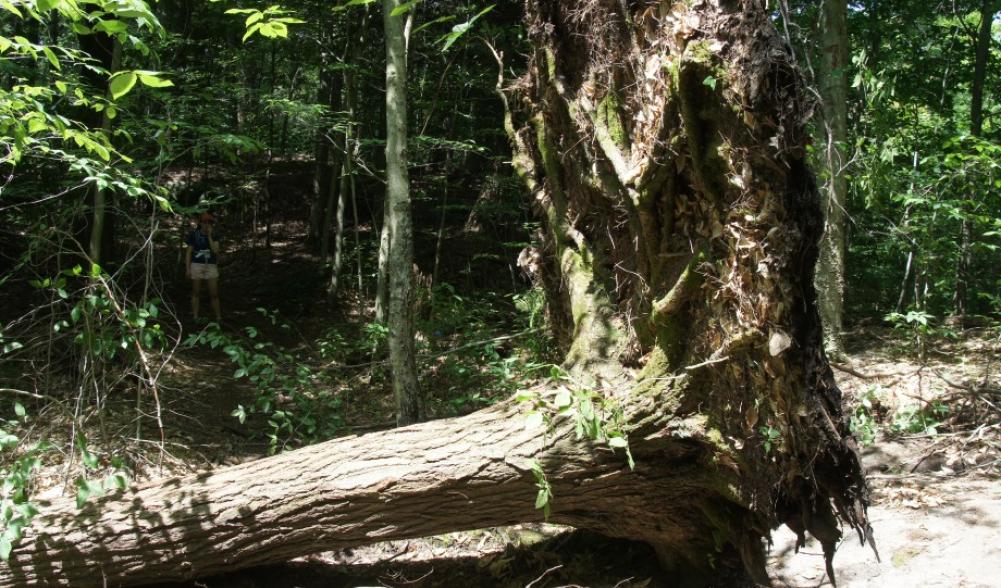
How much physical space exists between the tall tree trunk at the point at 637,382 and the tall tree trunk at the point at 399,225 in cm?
151

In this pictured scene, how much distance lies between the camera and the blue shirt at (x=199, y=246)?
10461 mm

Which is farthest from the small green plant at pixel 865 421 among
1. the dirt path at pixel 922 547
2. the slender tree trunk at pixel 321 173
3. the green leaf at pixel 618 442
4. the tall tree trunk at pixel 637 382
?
the slender tree trunk at pixel 321 173

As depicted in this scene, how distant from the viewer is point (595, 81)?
441cm

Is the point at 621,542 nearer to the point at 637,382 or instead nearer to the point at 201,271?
the point at 637,382

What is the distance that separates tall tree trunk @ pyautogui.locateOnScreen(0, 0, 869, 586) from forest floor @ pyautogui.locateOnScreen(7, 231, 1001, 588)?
1.94ft

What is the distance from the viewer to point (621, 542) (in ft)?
16.6

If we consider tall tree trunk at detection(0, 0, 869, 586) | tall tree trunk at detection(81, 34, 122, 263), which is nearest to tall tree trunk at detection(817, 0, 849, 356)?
tall tree trunk at detection(0, 0, 869, 586)

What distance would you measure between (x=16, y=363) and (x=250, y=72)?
11.3 metres

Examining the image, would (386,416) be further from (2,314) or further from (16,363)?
(2,314)

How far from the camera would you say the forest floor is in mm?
Answer: 4438

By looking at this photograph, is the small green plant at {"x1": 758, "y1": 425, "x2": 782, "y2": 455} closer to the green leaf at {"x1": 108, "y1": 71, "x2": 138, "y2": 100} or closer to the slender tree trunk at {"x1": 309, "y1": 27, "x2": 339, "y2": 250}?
the green leaf at {"x1": 108, "y1": 71, "x2": 138, "y2": 100}

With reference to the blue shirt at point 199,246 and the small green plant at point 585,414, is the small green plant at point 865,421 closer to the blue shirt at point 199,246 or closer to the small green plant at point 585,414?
the small green plant at point 585,414

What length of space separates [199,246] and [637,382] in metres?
8.55

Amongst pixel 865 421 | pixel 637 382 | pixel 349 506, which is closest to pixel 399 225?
pixel 349 506
